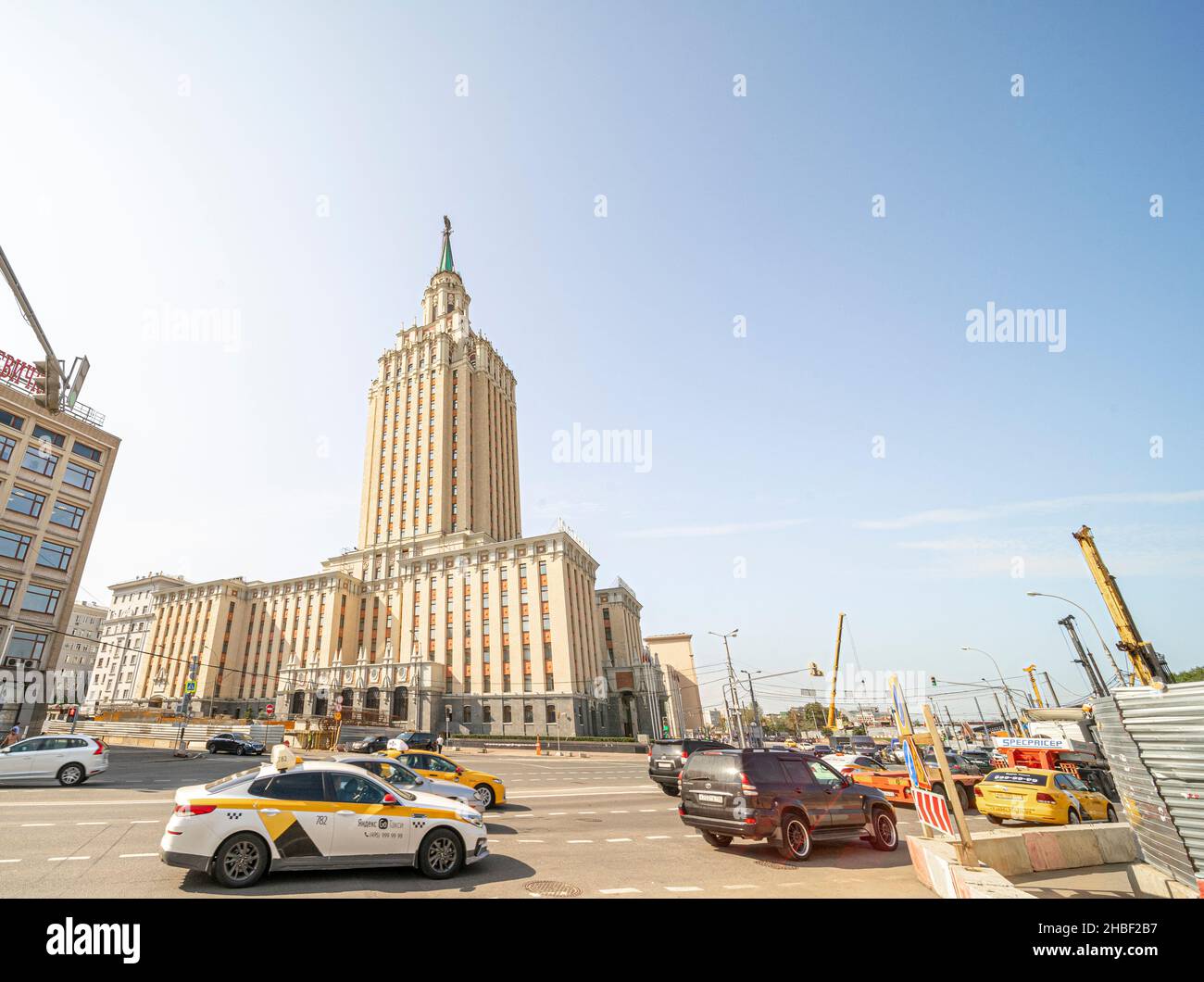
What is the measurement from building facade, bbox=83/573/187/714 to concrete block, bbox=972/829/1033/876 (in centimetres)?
10165

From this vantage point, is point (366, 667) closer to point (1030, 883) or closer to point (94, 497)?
point (94, 497)

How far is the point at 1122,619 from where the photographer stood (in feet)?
97.7

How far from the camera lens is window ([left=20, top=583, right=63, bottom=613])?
114 ft

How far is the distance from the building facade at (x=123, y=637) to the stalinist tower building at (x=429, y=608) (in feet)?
38.8

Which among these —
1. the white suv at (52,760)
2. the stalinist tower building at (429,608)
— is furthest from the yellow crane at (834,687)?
the white suv at (52,760)

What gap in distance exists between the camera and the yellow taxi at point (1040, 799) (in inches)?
548

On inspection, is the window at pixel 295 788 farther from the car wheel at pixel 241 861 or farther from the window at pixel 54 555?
the window at pixel 54 555

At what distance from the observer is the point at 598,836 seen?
12000 millimetres

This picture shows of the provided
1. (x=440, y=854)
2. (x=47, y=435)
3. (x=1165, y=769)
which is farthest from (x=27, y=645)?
(x=1165, y=769)

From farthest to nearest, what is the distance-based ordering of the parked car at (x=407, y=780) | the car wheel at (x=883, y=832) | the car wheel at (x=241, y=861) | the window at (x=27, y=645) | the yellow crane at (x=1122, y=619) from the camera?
the window at (x=27, y=645) < the yellow crane at (x=1122, y=619) < the parked car at (x=407, y=780) < the car wheel at (x=883, y=832) < the car wheel at (x=241, y=861)

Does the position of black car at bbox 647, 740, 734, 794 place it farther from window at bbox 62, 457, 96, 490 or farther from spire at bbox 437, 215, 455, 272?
spire at bbox 437, 215, 455, 272
